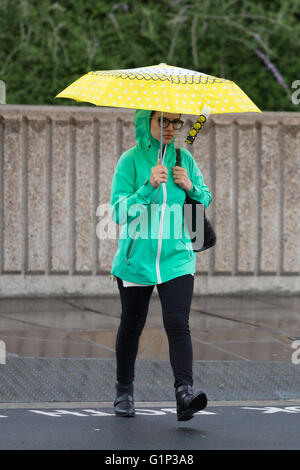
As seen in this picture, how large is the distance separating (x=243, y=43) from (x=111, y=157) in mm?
2745

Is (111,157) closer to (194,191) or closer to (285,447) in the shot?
(194,191)

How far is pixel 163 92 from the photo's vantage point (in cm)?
585

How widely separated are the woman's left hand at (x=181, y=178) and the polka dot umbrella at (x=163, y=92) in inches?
8.1

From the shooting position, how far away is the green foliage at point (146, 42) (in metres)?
12.7

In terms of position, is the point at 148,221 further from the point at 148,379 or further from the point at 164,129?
the point at 148,379

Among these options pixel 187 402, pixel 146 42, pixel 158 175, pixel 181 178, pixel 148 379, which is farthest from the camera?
pixel 146 42

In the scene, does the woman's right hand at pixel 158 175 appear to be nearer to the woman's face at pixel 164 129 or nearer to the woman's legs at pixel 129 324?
the woman's face at pixel 164 129

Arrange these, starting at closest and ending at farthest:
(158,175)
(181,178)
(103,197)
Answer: (158,175) < (181,178) < (103,197)

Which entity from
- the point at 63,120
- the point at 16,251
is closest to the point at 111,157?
the point at 63,120

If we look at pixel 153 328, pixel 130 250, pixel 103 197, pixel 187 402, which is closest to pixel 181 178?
pixel 130 250

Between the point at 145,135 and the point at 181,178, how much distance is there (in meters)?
0.34

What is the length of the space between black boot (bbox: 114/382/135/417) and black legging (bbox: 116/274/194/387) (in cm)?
4

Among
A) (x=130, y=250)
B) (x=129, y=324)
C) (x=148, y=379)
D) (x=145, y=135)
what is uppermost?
(x=145, y=135)

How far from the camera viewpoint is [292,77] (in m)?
13.0
